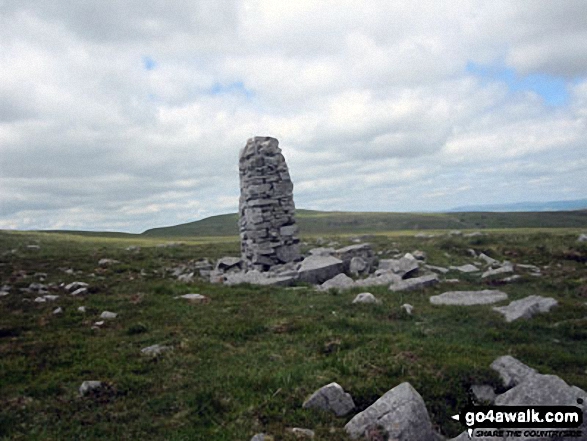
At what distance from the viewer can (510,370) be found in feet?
29.9

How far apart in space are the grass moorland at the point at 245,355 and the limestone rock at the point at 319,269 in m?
3.05

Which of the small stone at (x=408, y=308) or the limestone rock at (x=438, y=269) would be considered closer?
the small stone at (x=408, y=308)

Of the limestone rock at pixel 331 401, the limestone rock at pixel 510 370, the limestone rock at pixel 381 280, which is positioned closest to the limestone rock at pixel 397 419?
the limestone rock at pixel 331 401

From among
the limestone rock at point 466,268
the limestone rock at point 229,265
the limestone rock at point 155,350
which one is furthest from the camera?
the limestone rock at point 229,265

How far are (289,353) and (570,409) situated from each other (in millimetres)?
6333

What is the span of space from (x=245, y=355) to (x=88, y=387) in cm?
381

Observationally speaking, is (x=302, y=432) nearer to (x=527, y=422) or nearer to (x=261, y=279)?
(x=527, y=422)

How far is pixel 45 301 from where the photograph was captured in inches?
707

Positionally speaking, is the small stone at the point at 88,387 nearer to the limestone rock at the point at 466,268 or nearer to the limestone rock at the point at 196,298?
the limestone rock at the point at 196,298

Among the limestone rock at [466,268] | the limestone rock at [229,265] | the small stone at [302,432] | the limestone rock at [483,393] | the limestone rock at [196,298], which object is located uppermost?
the limestone rock at [229,265]

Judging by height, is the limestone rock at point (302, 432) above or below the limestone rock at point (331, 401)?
below

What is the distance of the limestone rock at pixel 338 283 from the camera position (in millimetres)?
20819

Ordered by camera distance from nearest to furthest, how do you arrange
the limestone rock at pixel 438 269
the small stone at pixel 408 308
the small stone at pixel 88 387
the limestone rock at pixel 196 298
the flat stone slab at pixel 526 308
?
the small stone at pixel 88 387 → the flat stone slab at pixel 526 308 → the small stone at pixel 408 308 → the limestone rock at pixel 196 298 → the limestone rock at pixel 438 269

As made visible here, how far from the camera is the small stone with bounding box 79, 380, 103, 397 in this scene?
9.38 meters
